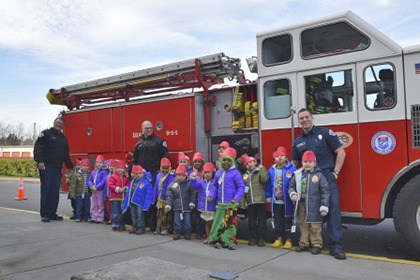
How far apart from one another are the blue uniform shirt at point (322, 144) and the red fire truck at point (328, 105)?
18 centimetres

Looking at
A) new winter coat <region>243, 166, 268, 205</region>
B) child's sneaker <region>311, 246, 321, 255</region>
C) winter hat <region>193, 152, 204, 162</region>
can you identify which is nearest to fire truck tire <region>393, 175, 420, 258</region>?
child's sneaker <region>311, 246, 321, 255</region>

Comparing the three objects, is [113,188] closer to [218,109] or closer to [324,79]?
[218,109]

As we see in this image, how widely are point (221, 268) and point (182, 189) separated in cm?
206

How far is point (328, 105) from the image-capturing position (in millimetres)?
5824

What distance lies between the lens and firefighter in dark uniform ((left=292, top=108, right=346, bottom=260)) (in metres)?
5.47

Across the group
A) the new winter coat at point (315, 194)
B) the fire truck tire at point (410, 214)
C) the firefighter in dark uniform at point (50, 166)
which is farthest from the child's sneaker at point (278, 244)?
the firefighter in dark uniform at point (50, 166)

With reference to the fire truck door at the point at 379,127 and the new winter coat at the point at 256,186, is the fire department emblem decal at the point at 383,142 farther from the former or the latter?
the new winter coat at the point at 256,186

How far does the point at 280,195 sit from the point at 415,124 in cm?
202

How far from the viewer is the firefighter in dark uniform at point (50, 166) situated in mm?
8773

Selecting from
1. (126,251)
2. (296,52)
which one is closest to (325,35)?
(296,52)

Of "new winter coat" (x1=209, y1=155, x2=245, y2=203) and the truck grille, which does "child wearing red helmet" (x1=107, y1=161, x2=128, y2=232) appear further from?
the truck grille

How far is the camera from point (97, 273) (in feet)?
14.7

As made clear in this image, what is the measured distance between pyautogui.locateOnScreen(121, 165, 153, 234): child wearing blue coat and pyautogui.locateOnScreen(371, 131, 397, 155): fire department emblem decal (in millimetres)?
3838

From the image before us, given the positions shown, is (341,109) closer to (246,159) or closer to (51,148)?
(246,159)
